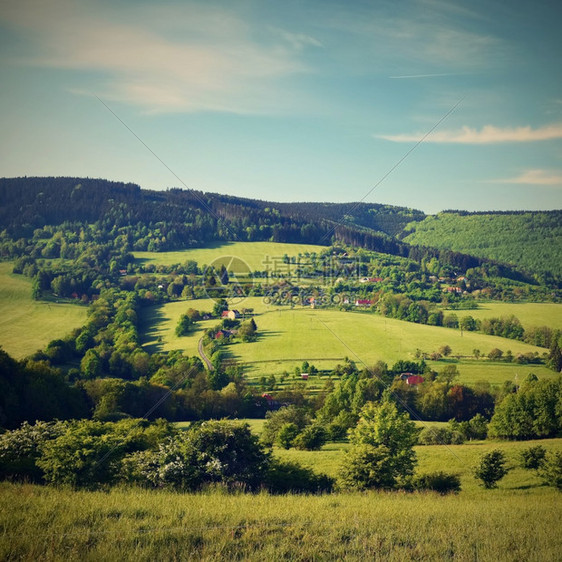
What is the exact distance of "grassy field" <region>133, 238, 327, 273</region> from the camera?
10975 cm

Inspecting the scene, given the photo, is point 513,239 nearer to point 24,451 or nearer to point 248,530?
A: point 24,451

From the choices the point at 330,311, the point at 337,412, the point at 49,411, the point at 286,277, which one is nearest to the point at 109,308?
the point at 286,277

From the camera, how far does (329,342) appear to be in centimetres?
6869

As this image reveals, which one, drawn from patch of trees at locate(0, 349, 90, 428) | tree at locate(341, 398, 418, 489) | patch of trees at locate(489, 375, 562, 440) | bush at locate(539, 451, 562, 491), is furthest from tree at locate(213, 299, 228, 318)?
bush at locate(539, 451, 562, 491)

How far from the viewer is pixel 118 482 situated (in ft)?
42.9

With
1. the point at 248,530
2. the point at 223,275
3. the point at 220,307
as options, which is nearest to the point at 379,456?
the point at 248,530

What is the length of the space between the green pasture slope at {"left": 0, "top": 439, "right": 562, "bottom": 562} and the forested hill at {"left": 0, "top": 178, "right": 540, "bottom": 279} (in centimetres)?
11897

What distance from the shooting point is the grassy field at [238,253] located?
360 ft

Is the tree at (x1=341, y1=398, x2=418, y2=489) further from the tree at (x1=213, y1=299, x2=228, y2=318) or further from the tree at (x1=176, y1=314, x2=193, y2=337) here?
the tree at (x1=213, y1=299, x2=228, y2=318)

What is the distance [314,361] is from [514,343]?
38953mm

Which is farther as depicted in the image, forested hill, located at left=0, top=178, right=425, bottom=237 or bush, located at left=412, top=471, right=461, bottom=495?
forested hill, located at left=0, top=178, right=425, bottom=237

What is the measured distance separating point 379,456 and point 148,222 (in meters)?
137

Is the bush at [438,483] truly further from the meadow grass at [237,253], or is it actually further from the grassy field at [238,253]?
the meadow grass at [237,253]

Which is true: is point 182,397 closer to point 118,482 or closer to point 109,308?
point 118,482
